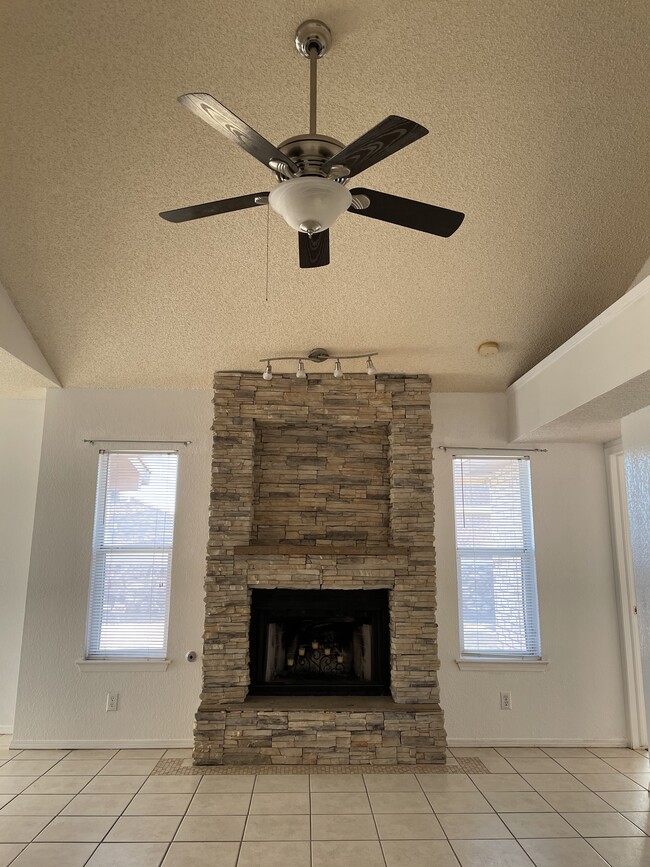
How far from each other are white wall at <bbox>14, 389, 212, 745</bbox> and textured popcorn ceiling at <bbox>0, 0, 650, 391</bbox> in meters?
0.43

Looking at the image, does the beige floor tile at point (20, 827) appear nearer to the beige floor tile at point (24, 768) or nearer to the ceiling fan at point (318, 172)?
the beige floor tile at point (24, 768)

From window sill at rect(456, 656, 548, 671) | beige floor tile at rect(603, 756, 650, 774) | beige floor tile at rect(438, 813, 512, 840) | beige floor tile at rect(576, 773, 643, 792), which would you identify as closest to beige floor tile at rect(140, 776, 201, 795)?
beige floor tile at rect(438, 813, 512, 840)

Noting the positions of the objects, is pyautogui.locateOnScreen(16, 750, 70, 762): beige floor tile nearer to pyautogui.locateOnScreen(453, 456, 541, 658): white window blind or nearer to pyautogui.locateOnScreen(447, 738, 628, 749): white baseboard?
pyautogui.locateOnScreen(447, 738, 628, 749): white baseboard

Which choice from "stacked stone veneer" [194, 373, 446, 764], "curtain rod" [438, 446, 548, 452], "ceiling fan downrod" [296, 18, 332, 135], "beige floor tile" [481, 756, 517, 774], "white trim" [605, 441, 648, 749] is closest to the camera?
"ceiling fan downrod" [296, 18, 332, 135]

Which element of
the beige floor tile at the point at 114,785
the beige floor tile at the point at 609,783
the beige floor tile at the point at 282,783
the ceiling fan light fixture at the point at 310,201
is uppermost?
the ceiling fan light fixture at the point at 310,201

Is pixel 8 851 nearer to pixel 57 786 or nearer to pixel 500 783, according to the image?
pixel 57 786

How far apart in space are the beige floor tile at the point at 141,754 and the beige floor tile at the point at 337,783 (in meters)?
1.19

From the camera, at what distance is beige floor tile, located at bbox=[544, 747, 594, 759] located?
4.60 meters

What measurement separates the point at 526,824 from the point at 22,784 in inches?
119

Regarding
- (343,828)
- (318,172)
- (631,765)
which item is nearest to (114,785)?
(343,828)

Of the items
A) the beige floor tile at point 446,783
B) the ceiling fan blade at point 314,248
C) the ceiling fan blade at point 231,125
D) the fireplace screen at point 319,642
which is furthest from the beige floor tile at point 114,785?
the ceiling fan blade at point 231,125

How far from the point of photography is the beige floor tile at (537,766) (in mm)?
4281

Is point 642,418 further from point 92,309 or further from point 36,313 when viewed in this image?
point 36,313

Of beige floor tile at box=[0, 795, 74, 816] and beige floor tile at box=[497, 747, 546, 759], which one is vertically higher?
beige floor tile at box=[497, 747, 546, 759]
